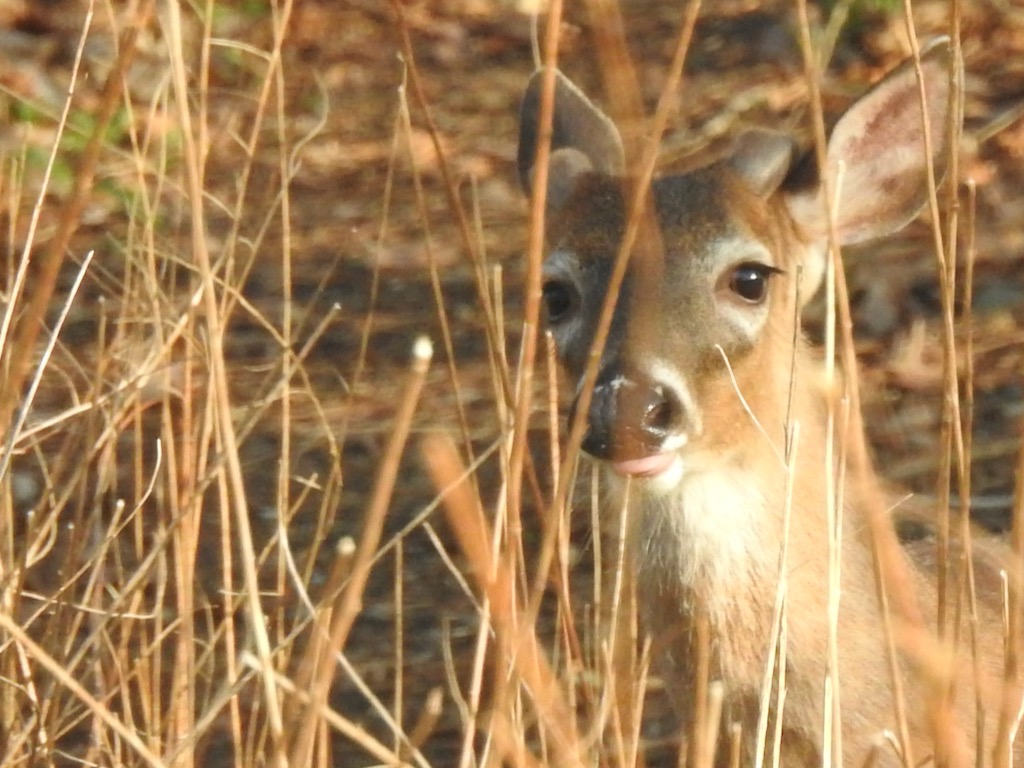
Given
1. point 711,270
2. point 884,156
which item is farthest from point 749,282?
point 884,156

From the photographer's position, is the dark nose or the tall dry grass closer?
the tall dry grass

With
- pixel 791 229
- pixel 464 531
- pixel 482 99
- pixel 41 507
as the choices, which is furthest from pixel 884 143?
pixel 482 99

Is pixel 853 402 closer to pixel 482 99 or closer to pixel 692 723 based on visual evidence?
pixel 692 723

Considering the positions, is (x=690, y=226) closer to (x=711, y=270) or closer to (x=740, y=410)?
(x=711, y=270)

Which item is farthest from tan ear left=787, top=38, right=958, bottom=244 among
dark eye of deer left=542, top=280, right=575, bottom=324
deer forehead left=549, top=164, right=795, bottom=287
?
dark eye of deer left=542, top=280, right=575, bottom=324

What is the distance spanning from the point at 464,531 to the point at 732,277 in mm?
1826

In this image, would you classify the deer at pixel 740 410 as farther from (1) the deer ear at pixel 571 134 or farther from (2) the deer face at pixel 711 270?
(1) the deer ear at pixel 571 134

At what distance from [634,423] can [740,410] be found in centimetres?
35

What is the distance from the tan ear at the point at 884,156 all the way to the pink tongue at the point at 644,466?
2.22 feet

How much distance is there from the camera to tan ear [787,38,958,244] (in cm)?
363

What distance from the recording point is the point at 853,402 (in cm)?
249

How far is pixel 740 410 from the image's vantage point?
11.4 feet

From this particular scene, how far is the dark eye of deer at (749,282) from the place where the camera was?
3.57m

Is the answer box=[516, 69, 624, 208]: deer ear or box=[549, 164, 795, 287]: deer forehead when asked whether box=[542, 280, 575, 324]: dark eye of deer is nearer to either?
box=[549, 164, 795, 287]: deer forehead
